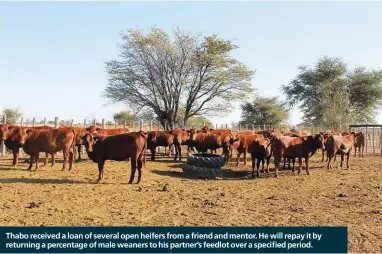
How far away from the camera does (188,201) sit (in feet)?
30.2

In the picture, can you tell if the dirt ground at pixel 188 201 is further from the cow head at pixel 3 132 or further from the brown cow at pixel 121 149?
the cow head at pixel 3 132

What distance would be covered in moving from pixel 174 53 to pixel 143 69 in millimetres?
3170

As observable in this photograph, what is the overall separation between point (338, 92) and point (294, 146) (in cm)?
3171

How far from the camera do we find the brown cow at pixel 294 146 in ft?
47.5

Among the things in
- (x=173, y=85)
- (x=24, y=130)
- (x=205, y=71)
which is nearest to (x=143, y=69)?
(x=173, y=85)

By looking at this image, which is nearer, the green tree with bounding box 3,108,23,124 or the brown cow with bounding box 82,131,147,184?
the brown cow with bounding box 82,131,147,184

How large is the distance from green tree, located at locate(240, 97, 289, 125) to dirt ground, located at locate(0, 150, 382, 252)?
37253 millimetres

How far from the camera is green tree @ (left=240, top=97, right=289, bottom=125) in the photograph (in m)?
50.8

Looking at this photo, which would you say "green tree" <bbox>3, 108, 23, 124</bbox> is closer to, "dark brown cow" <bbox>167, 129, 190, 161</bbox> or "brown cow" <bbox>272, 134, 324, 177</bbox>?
"dark brown cow" <bbox>167, 129, 190, 161</bbox>

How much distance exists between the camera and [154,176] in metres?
13.3

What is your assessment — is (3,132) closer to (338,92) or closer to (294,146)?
(294,146)

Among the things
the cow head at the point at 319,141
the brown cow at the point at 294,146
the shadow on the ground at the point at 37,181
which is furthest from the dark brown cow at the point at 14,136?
the cow head at the point at 319,141

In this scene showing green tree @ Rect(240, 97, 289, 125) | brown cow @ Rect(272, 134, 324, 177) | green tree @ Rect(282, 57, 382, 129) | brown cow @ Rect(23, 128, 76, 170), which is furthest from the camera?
green tree @ Rect(240, 97, 289, 125)

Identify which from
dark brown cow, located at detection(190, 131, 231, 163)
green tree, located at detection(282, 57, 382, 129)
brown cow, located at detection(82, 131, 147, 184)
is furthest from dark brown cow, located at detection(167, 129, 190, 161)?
green tree, located at detection(282, 57, 382, 129)
